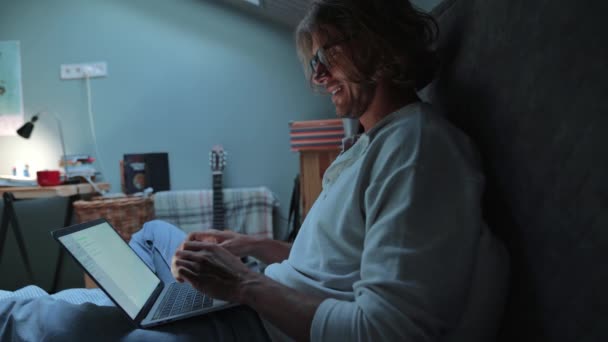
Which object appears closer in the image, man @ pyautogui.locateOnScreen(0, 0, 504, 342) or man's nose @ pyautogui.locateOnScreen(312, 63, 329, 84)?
man @ pyautogui.locateOnScreen(0, 0, 504, 342)

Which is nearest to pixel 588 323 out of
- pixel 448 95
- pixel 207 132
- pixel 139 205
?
pixel 448 95

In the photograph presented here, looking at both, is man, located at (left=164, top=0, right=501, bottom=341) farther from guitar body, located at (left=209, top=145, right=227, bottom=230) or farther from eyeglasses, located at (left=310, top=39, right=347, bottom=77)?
guitar body, located at (left=209, top=145, right=227, bottom=230)

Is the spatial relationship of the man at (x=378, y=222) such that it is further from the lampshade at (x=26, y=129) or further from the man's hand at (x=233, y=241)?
the lampshade at (x=26, y=129)

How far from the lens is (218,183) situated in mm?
2137

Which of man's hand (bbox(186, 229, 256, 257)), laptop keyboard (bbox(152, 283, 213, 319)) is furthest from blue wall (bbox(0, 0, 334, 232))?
laptop keyboard (bbox(152, 283, 213, 319))

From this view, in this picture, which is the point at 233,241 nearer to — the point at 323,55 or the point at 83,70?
the point at 323,55

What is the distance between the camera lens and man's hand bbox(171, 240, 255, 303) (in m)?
0.57

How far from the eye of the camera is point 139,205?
1881mm

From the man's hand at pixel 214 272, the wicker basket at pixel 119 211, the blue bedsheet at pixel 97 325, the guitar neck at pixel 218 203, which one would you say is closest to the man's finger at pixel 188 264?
the man's hand at pixel 214 272

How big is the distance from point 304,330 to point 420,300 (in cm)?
17

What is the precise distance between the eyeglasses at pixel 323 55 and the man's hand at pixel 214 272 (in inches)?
16.3

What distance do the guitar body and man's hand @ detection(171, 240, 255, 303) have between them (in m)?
1.51

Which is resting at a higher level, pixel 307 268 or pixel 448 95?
pixel 448 95

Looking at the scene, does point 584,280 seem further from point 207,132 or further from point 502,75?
point 207,132
